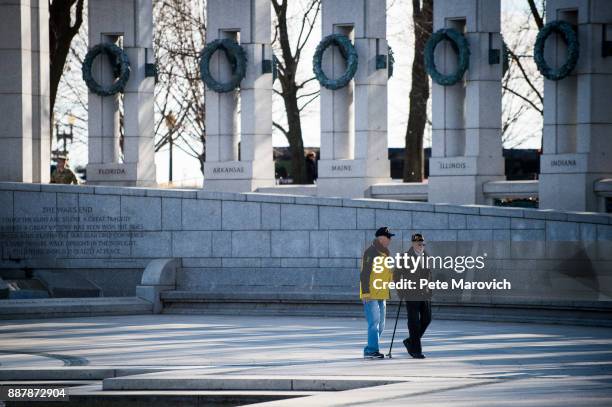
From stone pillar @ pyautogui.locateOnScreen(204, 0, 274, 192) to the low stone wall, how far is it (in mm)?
4814

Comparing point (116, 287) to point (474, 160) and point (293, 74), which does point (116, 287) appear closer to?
point (474, 160)

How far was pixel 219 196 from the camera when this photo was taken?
91.1 feet

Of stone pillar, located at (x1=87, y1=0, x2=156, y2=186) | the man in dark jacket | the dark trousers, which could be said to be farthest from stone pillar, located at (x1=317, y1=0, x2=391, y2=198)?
the dark trousers

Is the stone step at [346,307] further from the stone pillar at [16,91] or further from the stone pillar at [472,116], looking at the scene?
the stone pillar at [16,91]

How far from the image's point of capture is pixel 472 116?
100 ft

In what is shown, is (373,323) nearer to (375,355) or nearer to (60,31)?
(375,355)

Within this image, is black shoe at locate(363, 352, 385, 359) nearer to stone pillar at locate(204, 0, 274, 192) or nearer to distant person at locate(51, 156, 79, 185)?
distant person at locate(51, 156, 79, 185)

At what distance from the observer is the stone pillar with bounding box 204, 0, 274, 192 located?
33.1 meters

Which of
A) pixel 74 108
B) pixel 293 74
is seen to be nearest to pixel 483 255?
pixel 293 74

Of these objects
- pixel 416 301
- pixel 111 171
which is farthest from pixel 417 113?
pixel 416 301

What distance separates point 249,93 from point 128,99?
10.7 feet

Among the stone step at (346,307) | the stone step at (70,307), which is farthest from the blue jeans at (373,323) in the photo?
the stone step at (70,307)

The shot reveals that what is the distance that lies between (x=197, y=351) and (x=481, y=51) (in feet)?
46.7

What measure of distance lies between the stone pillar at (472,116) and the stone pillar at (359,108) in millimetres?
1707
